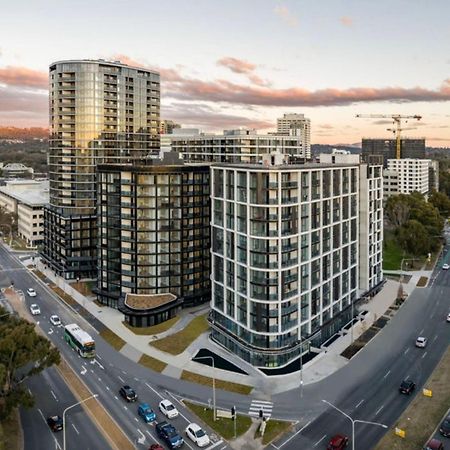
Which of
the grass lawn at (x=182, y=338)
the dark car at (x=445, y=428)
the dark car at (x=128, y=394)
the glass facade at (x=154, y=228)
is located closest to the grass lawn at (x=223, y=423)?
the dark car at (x=128, y=394)

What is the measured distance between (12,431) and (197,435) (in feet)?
79.9

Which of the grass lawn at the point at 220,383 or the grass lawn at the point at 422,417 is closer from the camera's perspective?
the grass lawn at the point at 422,417

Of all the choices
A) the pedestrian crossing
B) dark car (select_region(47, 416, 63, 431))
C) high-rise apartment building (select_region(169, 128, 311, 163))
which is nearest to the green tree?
dark car (select_region(47, 416, 63, 431))

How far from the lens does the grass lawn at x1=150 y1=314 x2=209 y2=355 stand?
87.4m

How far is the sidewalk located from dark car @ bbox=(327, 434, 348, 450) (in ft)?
48.7

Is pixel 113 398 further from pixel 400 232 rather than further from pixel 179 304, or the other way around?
pixel 400 232

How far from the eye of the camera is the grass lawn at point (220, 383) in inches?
2867

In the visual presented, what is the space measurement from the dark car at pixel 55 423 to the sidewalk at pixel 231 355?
66.6 ft

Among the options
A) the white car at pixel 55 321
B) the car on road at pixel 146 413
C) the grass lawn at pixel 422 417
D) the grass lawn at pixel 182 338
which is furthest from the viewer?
the white car at pixel 55 321

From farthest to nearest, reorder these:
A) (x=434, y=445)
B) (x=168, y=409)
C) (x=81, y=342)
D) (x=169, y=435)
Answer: (x=81, y=342), (x=168, y=409), (x=169, y=435), (x=434, y=445)

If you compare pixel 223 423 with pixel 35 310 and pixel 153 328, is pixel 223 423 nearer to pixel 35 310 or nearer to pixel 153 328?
pixel 153 328

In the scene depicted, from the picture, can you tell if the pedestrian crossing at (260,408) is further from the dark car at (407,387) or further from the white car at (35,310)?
the white car at (35,310)

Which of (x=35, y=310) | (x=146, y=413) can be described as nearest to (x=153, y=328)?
(x=35, y=310)

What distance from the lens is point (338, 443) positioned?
187 feet
